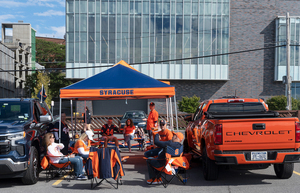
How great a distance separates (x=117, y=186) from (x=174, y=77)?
29.7 m

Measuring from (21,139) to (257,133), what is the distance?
518 cm

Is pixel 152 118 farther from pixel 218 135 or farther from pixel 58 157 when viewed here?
pixel 218 135

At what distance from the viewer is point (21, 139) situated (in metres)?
7.24

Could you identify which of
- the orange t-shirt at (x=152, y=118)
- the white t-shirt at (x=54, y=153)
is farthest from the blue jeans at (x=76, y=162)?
the orange t-shirt at (x=152, y=118)

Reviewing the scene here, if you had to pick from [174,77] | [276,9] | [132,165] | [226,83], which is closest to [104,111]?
[174,77]

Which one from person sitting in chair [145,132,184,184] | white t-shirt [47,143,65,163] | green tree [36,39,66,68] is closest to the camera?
person sitting in chair [145,132,184,184]

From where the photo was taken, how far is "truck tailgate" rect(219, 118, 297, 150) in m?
6.88

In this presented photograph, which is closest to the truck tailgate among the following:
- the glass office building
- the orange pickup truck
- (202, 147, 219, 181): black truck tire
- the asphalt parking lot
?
the orange pickup truck

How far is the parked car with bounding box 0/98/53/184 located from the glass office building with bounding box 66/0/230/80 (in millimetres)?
27052

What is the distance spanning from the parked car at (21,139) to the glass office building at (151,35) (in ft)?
88.8

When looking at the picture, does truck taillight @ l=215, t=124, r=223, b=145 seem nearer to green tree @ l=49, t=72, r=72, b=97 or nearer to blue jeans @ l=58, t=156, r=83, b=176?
blue jeans @ l=58, t=156, r=83, b=176

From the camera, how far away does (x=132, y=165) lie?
402 inches

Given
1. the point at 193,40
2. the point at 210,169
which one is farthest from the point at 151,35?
the point at 210,169

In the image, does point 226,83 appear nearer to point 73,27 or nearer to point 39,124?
point 73,27
